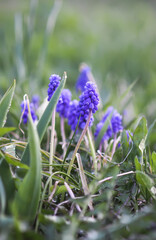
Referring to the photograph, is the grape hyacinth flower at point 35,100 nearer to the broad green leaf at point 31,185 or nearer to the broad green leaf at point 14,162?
the broad green leaf at point 14,162

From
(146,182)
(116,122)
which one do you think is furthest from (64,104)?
(146,182)

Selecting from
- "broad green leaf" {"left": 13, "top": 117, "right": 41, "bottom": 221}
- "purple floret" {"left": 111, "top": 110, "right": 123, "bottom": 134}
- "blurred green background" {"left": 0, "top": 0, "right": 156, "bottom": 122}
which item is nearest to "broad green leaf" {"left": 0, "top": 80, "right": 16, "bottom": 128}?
"broad green leaf" {"left": 13, "top": 117, "right": 41, "bottom": 221}

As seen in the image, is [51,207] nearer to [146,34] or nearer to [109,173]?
[109,173]

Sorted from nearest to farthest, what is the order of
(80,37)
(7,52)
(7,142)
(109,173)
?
(109,173)
(7,142)
(7,52)
(80,37)

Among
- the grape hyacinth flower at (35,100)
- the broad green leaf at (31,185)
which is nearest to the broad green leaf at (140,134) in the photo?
the broad green leaf at (31,185)

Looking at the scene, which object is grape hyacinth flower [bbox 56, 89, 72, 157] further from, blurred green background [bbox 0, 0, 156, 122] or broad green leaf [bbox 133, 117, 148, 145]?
blurred green background [bbox 0, 0, 156, 122]

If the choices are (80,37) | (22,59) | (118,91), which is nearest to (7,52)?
(22,59)

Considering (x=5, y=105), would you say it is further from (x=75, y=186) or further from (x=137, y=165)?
(x=137, y=165)
